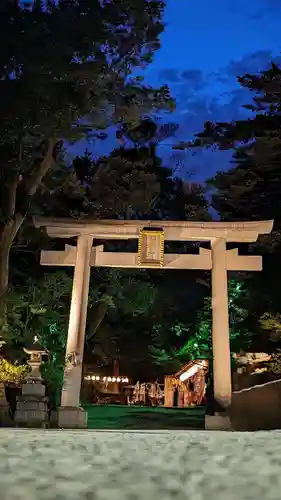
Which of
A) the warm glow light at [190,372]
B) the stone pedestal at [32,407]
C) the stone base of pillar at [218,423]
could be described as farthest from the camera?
the warm glow light at [190,372]

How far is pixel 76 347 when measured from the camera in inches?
412

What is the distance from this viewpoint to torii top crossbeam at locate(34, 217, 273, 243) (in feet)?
36.5

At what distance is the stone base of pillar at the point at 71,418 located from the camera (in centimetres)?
960

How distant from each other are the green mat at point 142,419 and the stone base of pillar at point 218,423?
29.4 inches

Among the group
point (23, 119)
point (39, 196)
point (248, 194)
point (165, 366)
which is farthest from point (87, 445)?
point (165, 366)

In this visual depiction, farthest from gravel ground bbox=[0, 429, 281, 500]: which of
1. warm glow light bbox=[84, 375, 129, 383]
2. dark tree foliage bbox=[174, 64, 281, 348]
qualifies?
warm glow light bbox=[84, 375, 129, 383]

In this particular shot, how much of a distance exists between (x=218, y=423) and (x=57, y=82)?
7.92m

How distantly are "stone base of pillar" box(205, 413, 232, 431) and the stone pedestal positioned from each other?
325cm

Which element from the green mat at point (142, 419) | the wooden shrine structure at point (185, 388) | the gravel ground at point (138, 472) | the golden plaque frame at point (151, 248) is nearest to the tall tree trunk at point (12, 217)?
the golden plaque frame at point (151, 248)

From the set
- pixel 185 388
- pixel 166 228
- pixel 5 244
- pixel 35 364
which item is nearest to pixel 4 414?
pixel 35 364

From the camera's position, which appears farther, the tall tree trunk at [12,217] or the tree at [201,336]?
the tree at [201,336]

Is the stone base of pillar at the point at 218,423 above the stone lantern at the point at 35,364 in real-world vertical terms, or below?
below

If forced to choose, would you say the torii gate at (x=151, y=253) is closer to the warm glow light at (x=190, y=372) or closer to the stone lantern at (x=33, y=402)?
the stone lantern at (x=33, y=402)

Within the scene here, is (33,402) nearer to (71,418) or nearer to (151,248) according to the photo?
(71,418)
